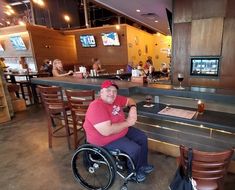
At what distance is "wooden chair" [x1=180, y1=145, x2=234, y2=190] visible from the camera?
1.16m

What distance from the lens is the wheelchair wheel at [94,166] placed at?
64.8 inches

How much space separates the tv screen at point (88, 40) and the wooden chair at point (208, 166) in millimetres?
7756

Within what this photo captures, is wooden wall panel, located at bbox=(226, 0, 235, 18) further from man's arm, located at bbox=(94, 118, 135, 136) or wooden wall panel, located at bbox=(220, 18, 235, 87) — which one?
man's arm, located at bbox=(94, 118, 135, 136)

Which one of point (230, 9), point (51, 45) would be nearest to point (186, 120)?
point (230, 9)

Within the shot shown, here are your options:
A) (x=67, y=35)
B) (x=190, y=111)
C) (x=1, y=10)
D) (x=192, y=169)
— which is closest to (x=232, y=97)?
(x=190, y=111)

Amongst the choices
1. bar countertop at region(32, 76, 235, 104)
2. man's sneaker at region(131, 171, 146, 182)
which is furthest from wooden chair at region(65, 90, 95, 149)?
man's sneaker at region(131, 171, 146, 182)

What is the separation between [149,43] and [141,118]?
8.88 meters

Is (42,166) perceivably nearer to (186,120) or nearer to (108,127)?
(108,127)

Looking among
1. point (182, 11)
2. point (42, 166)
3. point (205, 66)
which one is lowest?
point (42, 166)

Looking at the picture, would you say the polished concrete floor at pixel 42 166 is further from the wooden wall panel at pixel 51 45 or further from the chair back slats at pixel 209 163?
the wooden wall panel at pixel 51 45

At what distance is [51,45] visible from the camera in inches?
332

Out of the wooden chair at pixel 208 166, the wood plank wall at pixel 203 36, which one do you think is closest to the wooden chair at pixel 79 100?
the wooden chair at pixel 208 166

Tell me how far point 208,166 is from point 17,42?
29.1ft

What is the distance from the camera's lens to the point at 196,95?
1963mm
